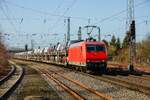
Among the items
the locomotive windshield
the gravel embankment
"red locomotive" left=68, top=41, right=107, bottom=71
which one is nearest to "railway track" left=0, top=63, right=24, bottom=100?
the gravel embankment

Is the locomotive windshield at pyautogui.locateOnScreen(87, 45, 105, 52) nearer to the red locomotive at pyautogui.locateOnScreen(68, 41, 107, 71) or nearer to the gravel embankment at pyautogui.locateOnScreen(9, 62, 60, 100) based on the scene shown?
the red locomotive at pyautogui.locateOnScreen(68, 41, 107, 71)

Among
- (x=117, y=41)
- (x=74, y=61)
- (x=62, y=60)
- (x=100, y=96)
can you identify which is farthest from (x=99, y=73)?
(x=117, y=41)

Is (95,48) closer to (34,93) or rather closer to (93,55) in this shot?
(93,55)

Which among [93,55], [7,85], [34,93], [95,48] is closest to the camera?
→ [34,93]

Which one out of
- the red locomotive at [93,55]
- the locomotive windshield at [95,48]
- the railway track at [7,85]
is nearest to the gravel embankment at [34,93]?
the railway track at [7,85]

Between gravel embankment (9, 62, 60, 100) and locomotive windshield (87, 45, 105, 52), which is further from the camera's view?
locomotive windshield (87, 45, 105, 52)

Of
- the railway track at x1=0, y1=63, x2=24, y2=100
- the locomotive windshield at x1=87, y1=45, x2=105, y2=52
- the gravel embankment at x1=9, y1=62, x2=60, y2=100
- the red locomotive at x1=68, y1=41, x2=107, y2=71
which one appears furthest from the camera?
the locomotive windshield at x1=87, y1=45, x2=105, y2=52

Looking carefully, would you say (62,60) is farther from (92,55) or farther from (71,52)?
(92,55)

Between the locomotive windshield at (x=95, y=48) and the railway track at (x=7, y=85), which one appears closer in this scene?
the railway track at (x=7, y=85)

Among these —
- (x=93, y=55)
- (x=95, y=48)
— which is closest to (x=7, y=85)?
(x=93, y=55)

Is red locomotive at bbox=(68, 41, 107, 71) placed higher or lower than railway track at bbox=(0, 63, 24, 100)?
higher

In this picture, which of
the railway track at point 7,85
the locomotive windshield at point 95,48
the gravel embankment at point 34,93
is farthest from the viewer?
the locomotive windshield at point 95,48

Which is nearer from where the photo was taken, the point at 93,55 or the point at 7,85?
the point at 7,85

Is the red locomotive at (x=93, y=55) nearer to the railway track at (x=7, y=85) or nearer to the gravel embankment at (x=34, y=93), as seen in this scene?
the railway track at (x=7, y=85)
